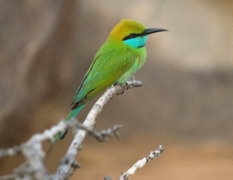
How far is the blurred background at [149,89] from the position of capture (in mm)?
3826

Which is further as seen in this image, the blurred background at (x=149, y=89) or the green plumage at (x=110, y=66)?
the blurred background at (x=149, y=89)

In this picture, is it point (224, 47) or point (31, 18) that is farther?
point (224, 47)

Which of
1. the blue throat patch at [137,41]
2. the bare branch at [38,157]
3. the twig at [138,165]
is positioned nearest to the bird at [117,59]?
the blue throat patch at [137,41]

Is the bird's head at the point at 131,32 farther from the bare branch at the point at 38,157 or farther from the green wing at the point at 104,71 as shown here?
the bare branch at the point at 38,157

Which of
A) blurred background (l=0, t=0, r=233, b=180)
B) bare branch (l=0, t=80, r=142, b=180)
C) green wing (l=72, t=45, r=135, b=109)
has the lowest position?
bare branch (l=0, t=80, r=142, b=180)

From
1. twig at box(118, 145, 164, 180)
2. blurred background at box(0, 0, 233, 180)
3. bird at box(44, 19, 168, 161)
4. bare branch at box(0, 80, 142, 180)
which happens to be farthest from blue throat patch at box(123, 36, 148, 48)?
blurred background at box(0, 0, 233, 180)

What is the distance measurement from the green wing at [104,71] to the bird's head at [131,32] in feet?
0.14

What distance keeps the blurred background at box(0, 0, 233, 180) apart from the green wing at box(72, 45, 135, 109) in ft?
7.78

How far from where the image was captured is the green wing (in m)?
1.32

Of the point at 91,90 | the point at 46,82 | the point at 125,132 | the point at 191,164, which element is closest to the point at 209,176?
the point at 191,164

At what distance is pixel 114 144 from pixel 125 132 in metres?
0.21

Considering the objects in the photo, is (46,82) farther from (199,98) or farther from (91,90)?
(91,90)

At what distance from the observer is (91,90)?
51.8 inches

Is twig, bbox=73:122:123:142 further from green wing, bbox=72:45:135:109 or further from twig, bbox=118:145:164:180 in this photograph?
green wing, bbox=72:45:135:109
